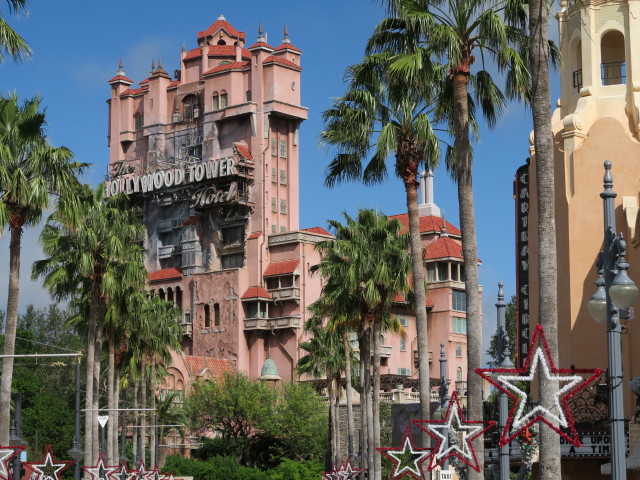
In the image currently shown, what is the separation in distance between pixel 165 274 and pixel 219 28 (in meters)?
25.1

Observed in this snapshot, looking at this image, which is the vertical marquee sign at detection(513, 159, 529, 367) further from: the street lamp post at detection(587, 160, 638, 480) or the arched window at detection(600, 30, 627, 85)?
the street lamp post at detection(587, 160, 638, 480)

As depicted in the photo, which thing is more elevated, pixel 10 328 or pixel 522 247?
pixel 522 247

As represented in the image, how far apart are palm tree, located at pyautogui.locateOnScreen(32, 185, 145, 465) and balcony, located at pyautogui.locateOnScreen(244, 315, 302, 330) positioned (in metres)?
55.7

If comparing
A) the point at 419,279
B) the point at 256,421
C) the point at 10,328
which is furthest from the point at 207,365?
the point at 10,328

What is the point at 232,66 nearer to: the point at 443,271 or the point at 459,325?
the point at 443,271

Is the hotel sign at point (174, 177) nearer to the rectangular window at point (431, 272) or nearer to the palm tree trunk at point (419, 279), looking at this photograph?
the rectangular window at point (431, 272)

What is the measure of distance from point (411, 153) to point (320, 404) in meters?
63.7

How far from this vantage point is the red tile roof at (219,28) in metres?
120

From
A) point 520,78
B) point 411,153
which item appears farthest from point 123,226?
point 520,78

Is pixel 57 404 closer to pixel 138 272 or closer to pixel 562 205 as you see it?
pixel 138 272

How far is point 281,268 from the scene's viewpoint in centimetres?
10662

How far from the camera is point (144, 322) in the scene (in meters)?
59.1

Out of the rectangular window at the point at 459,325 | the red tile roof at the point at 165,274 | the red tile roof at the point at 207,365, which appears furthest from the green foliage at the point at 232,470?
the red tile roof at the point at 165,274

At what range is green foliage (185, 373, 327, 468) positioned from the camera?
93562 millimetres
